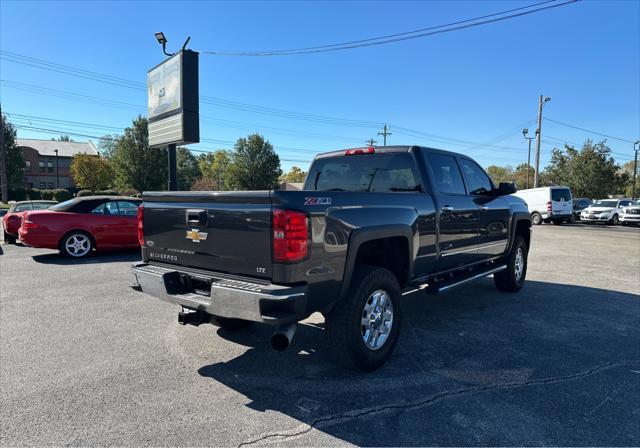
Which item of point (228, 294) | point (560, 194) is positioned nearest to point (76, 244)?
point (228, 294)

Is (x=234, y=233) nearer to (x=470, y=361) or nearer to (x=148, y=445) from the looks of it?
(x=148, y=445)

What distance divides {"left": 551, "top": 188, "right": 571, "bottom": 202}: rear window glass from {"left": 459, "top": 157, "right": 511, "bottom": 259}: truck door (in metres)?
20.7

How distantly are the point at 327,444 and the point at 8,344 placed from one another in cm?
364

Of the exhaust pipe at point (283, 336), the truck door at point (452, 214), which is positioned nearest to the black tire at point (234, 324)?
the exhaust pipe at point (283, 336)

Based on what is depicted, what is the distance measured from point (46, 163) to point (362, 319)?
87.3 m

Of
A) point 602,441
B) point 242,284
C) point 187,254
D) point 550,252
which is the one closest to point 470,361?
point 602,441

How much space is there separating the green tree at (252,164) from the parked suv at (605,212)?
44770mm

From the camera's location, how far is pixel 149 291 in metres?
3.78

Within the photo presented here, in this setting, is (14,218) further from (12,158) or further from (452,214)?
(12,158)

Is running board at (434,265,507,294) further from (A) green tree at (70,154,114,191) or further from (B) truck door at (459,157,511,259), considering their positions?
(A) green tree at (70,154,114,191)

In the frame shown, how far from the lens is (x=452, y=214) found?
16.1 ft

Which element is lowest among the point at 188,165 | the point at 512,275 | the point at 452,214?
the point at 512,275

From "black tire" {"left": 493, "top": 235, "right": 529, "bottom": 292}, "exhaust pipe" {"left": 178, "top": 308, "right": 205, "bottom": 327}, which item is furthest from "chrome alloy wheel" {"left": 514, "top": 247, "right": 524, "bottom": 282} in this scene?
"exhaust pipe" {"left": 178, "top": 308, "right": 205, "bottom": 327}

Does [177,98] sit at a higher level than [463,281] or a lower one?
higher
